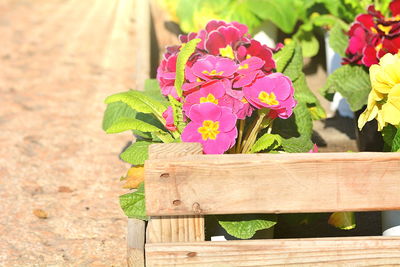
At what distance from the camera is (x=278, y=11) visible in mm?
3777

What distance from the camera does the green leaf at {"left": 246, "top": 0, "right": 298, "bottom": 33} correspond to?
3.75m

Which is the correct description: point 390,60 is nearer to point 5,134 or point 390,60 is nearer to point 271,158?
point 271,158

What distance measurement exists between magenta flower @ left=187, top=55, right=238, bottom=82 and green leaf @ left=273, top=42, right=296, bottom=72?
1.40 feet

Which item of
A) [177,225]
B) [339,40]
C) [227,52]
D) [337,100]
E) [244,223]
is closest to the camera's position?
[177,225]

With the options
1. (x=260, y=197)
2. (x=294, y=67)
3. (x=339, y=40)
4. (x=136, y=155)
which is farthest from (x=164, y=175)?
(x=339, y=40)

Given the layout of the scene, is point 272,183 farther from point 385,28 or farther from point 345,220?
point 385,28

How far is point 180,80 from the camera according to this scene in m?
2.32

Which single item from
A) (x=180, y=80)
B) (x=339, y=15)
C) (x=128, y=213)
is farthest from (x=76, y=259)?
(x=339, y=15)

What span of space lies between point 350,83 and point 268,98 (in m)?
0.76

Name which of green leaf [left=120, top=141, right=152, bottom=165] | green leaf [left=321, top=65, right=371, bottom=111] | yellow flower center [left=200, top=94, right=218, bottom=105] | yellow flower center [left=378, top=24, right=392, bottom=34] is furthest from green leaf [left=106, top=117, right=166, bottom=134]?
yellow flower center [left=378, top=24, right=392, bottom=34]

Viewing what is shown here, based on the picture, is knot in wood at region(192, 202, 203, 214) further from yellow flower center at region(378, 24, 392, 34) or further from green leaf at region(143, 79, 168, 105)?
yellow flower center at region(378, 24, 392, 34)

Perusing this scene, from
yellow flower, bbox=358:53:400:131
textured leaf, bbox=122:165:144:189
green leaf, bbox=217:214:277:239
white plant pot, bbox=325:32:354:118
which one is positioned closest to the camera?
green leaf, bbox=217:214:277:239

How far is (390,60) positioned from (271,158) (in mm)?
594

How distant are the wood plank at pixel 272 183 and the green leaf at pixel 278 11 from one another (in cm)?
185
